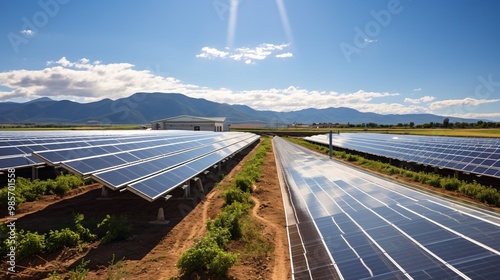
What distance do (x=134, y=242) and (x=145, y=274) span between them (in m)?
2.60

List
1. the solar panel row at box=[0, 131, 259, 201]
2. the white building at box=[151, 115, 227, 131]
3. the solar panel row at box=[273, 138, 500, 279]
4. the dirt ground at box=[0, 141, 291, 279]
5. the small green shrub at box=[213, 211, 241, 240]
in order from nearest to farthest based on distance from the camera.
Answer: the solar panel row at box=[273, 138, 500, 279]
the dirt ground at box=[0, 141, 291, 279]
the small green shrub at box=[213, 211, 241, 240]
the solar panel row at box=[0, 131, 259, 201]
the white building at box=[151, 115, 227, 131]

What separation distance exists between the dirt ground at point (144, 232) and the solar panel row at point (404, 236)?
5.09ft

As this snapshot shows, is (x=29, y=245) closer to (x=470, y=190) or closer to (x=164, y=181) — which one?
(x=164, y=181)

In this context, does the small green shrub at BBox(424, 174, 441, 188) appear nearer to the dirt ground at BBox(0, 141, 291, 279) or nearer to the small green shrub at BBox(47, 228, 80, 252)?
the dirt ground at BBox(0, 141, 291, 279)

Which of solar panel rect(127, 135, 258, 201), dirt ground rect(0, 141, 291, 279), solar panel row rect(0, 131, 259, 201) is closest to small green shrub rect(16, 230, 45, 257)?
dirt ground rect(0, 141, 291, 279)

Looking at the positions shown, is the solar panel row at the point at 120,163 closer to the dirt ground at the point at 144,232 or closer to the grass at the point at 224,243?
the dirt ground at the point at 144,232

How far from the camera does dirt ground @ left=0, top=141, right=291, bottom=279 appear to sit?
27.1 feet

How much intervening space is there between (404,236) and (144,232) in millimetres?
9426

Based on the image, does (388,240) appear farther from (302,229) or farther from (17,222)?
(17,222)

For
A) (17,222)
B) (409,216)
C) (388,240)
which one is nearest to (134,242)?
(17,222)

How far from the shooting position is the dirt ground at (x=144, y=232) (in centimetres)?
827

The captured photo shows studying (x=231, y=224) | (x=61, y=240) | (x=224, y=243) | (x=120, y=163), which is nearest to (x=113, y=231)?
(x=61, y=240)

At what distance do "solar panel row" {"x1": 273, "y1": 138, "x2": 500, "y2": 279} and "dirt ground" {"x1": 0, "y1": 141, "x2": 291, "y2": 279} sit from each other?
155 centimetres

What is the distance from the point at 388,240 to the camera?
818 centimetres
